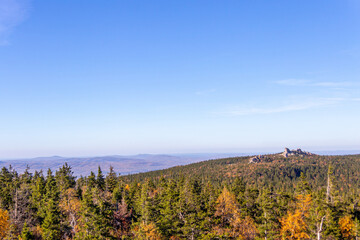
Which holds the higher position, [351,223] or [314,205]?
[314,205]

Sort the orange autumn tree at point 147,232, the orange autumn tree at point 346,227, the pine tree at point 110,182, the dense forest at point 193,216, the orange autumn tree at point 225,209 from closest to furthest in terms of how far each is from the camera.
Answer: the orange autumn tree at point 147,232 → the dense forest at point 193,216 → the orange autumn tree at point 346,227 → the orange autumn tree at point 225,209 → the pine tree at point 110,182

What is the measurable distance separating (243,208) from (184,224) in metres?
17.7

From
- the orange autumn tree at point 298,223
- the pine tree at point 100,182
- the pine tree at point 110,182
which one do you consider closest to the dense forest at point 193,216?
the orange autumn tree at point 298,223

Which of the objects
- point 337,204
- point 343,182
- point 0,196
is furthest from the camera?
point 343,182

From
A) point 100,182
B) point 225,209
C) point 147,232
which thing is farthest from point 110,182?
point 147,232

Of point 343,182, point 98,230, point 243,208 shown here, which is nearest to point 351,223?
point 243,208

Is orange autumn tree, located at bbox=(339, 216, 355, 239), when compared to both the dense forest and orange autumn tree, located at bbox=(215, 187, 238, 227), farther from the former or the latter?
orange autumn tree, located at bbox=(215, 187, 238, 227)

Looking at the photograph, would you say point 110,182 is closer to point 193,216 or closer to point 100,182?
point 100,182

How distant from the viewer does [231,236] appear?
4878 centimetres

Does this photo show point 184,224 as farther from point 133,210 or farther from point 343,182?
point 343,182

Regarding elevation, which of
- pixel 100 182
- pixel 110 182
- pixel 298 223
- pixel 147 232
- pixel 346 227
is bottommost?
pixel 346 227

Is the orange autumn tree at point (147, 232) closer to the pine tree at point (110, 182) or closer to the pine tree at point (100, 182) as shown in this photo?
the pine tree at point (110, 182)

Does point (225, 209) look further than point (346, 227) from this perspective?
Yes

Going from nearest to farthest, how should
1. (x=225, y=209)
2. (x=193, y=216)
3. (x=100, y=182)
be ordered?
(x=193, y=216)
(x=225, y=209)
(x=100, y=182)
